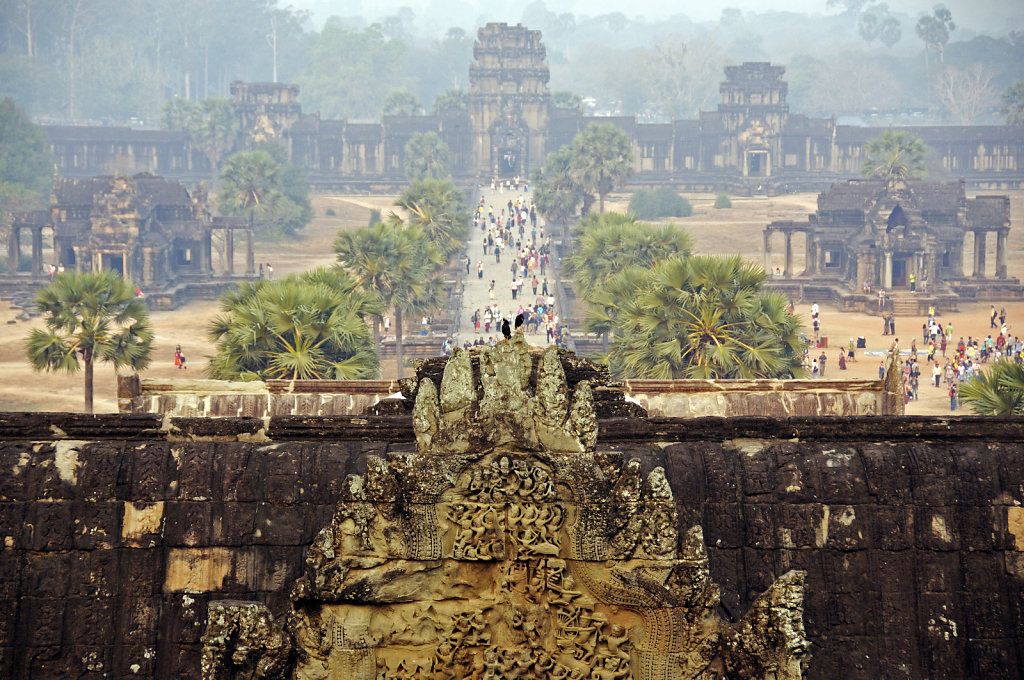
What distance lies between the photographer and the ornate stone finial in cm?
795

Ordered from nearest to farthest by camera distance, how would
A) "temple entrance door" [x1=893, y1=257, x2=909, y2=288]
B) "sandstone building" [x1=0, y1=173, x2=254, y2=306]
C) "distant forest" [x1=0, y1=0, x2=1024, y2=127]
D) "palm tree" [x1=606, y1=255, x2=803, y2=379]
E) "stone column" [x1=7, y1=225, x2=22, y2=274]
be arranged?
"palm tree" [x1=606, y1=255, x2=803, y2=379] < "sandstone building" [x1=0, y1=173, x2=254, y2=306] < "temple entrance door" [x1=893, y1=257, x2=909, y2=288] < "stone column" [x1=7, y1=225, x2=22, y2=274] < "distant forest" [x1=0, y1=0, x2=1024, y2=127]

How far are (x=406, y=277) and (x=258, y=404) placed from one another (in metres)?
27.0

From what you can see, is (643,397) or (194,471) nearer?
(194,471)

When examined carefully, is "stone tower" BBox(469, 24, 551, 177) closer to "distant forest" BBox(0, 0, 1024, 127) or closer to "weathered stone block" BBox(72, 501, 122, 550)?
"distant forest" BBox(0, 0, 1024, 127)

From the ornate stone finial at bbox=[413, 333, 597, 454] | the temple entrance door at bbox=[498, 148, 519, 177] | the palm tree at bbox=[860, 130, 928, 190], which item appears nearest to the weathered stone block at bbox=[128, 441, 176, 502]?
the ornate stone finial at bbox=[413, 333, 597, 454]

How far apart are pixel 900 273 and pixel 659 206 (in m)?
27.1

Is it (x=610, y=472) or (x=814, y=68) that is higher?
(x=814, y=68)

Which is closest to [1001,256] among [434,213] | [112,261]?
[434,213]

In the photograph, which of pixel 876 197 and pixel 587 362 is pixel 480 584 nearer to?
pixel 587 362

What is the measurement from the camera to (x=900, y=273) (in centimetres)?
7300

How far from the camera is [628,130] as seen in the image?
362ft

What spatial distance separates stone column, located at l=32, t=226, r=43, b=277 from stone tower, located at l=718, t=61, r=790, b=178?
2220 inches

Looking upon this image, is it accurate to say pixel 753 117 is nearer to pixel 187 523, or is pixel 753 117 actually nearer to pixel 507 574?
pixel 187 523

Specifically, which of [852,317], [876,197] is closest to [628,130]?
[876,197]
